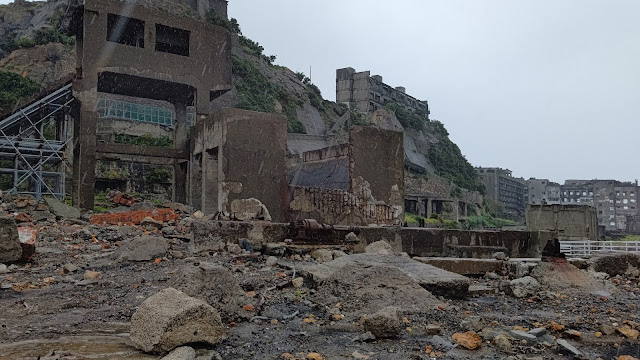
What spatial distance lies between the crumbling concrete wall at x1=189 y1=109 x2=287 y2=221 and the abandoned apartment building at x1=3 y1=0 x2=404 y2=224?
0.03 meters

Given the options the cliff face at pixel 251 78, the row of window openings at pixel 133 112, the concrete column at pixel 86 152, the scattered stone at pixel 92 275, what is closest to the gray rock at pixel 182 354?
the scattered stone at pixel 92 275

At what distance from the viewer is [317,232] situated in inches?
334

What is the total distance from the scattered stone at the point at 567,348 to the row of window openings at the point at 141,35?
16.8 meters

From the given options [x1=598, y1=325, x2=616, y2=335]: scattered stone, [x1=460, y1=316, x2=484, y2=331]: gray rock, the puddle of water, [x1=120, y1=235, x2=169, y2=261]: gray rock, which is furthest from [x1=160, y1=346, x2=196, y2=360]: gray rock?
[x1=120, y1=235, x2=169, y2=261]: gray rock

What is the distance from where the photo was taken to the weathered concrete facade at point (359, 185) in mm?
12203

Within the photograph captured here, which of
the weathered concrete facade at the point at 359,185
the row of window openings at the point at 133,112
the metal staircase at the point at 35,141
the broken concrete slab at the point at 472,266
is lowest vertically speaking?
the broken concrete slab at the point at 472,266

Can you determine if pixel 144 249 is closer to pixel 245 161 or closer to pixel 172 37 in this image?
pixel 245 161

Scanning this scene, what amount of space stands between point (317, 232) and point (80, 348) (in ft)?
17.4

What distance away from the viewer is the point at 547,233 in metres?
10.6

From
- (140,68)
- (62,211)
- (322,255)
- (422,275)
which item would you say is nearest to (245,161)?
(62,211)

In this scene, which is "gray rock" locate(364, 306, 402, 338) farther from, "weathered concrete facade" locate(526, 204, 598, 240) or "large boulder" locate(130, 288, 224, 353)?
"weathered concrete facade" locate(526, 204, 598, 240)

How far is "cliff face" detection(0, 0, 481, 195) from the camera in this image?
36.5m

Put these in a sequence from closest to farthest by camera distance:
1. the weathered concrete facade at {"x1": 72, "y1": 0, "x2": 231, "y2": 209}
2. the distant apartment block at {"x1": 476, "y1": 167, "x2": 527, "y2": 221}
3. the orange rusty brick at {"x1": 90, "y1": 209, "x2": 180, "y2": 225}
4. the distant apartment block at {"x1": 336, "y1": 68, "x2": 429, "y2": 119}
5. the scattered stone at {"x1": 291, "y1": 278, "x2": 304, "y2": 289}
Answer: the scattered stone at {"x1": 291, "y1": 278, "x2": 304, "y2": 289} < the orange rusty brick at {"x1": 90, "y1": 209, "x2": 180, "y2": 225} < the weathered concrete facade at {"x1": 72, "y1": 0, "x2": 231, "y2": 209} < the distant apartment block at {"x1": 336, "y1": 68, "x2": 429, "y2": 119} < the distant apartment block at {"x1": 476, "y1": 167, "x2": 527, "y2": 221}

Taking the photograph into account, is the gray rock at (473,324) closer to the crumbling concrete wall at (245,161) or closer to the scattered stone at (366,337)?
the scattered stone at (366,337)
